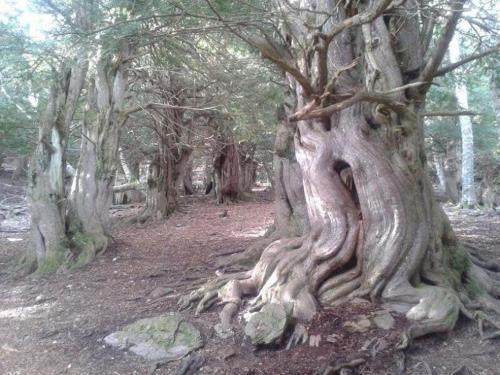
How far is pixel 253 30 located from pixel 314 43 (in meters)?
3.43

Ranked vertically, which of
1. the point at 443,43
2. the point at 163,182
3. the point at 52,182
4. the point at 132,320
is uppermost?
the point at 443,43

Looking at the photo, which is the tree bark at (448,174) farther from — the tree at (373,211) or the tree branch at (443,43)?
the tree branch at (443,43)

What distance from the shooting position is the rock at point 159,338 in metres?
4.09

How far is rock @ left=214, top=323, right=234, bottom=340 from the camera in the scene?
4.29 m

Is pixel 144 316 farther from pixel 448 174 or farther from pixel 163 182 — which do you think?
pixel 448 174

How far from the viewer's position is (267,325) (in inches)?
162

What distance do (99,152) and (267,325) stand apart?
548cm

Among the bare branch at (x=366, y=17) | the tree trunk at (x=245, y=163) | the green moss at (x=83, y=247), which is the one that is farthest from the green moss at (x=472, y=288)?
the tree trunk at (x=245, y=163)

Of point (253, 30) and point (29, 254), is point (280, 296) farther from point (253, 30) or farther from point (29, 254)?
point (29, 254)

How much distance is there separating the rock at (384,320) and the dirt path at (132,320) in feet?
0.78

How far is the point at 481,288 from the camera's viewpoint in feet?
16.2

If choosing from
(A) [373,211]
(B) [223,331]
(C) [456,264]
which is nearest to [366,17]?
(A) [373,211]

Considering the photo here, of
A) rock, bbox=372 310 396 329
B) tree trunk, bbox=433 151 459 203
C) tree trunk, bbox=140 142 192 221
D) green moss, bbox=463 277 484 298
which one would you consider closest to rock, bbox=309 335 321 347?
rock, bbox=372 310 396 329

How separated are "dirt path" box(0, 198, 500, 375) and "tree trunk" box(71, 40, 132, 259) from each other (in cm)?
61
